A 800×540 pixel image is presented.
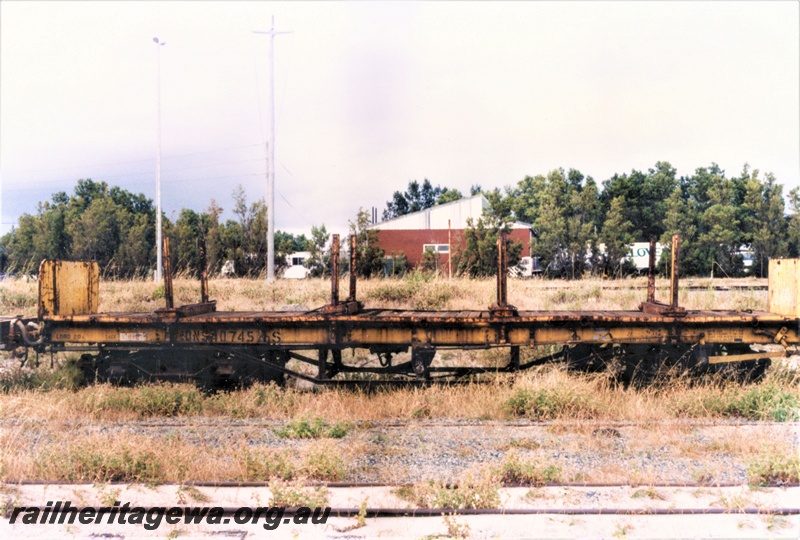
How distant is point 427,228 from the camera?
126ft

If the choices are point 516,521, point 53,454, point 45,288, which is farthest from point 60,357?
point 516,521

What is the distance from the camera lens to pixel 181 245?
86.6ft

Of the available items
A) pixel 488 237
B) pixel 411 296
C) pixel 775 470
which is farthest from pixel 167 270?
pixel 488 237

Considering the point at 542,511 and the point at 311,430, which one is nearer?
the point at 542,511

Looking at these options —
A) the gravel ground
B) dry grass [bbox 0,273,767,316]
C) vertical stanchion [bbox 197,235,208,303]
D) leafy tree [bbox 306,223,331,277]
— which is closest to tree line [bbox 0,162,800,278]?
leafy tree [bbox 306,223,331,277]

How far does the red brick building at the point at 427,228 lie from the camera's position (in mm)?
37406

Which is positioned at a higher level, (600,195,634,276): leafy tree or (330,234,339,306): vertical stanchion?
(600,195,634,276): leafy tree

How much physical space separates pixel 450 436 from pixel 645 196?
118ft

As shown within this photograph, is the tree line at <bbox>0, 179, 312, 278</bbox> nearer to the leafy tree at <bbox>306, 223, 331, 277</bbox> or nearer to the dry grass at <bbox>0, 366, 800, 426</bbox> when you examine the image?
the leafy tree at <bbox>306, 223, 331, 277</bbox>

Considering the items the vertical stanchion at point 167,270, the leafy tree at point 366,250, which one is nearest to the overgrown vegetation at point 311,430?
the vertical stanchion at point 167,270

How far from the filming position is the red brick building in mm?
37406

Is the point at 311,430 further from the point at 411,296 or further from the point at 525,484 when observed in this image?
the point at 411,296

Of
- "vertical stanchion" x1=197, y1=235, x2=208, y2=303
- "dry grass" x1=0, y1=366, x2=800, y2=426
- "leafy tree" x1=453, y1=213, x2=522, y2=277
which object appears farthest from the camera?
"leafy tree" x1=453, y1=213, x2=522, y2=277

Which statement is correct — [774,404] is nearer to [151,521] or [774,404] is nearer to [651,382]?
[651,382]
